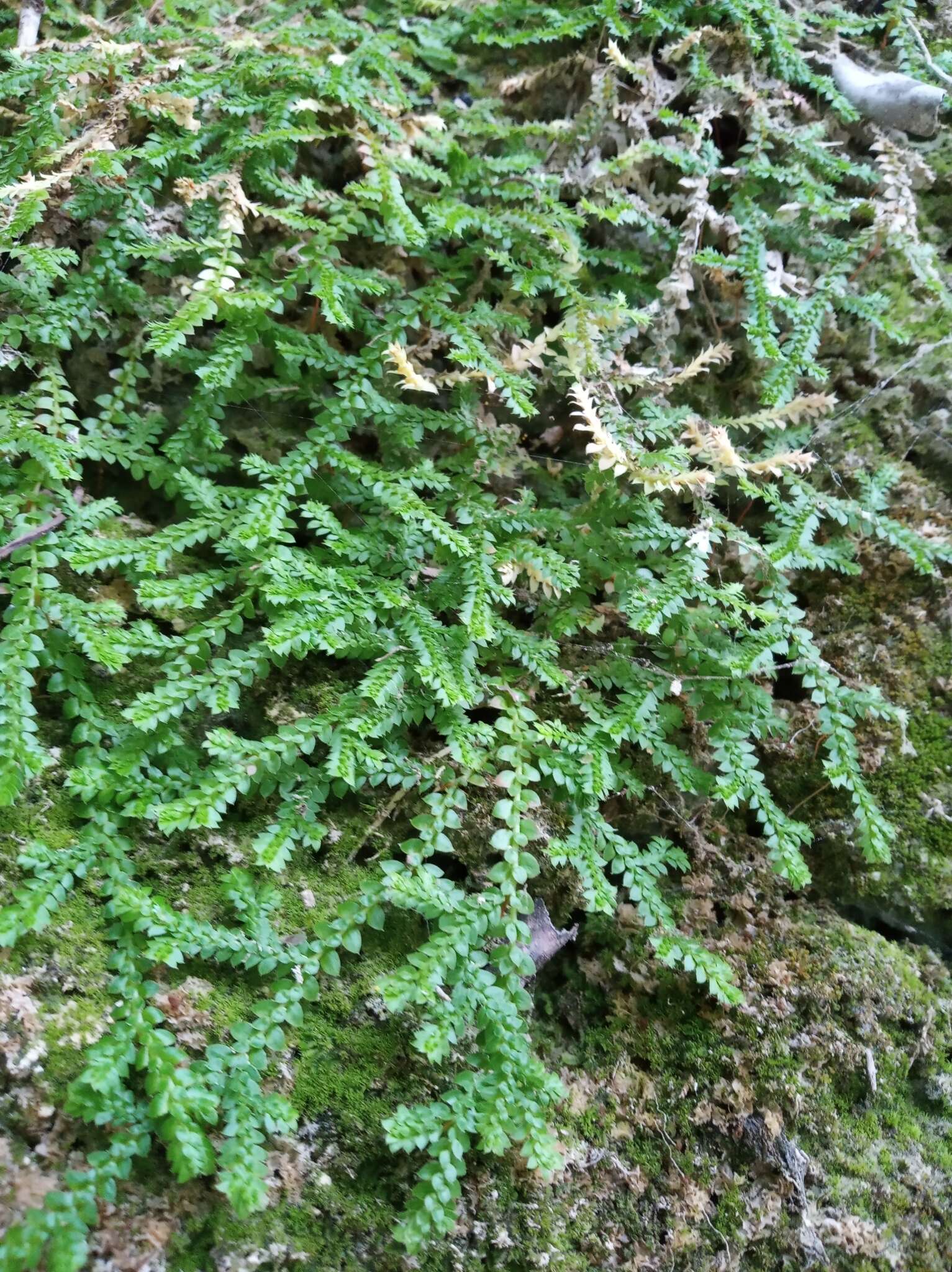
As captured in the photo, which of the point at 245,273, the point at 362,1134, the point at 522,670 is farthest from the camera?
the point at 245,273

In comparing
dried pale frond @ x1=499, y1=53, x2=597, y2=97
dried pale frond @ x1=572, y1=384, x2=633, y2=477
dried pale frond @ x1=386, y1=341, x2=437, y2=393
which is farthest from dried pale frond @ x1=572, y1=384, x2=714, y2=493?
dried pale frond @ x1=499, y1=53, x2=597, y2=97

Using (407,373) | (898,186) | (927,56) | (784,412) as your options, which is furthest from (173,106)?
(927,56)

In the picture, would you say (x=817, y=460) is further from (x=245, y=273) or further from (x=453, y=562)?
(x=245, y=273)

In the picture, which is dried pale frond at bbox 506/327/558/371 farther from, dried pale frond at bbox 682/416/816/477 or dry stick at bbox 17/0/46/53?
dry stick at bbox 17/0/46/53

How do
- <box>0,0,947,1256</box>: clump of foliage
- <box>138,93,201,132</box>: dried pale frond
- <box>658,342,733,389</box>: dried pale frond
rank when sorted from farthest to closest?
1. <box>658,342,733,389</box>: dried pale frond
2. <box>138,93,201,132</box>: dried pale frond
3. <box>0,0,947,1256</box>: clump of foliage

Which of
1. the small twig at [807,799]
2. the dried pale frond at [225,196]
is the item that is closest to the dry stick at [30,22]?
the dried pale frond at [225,196]

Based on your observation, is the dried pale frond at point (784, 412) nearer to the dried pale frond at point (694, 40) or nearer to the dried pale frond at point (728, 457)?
the dried pale frond at point (728, 457)

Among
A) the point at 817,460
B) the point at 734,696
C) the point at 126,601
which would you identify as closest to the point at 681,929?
the point at 734,696
